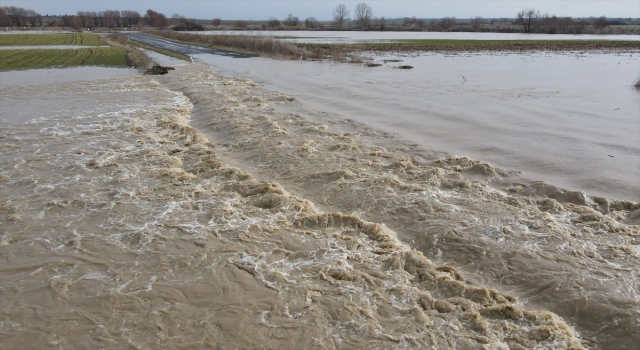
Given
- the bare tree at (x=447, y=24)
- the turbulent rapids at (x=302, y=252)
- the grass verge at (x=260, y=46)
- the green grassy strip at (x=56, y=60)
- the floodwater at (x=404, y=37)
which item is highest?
the bare tree at (x=447, y=24)

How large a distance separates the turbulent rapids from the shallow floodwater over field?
159 cm

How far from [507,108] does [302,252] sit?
13865 millimetres

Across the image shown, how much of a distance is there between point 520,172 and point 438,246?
4.38m

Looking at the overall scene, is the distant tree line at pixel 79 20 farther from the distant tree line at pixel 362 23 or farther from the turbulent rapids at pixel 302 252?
the turbulent rapids at pixel 302 252

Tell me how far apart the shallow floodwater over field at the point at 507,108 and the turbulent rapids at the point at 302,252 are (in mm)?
1589

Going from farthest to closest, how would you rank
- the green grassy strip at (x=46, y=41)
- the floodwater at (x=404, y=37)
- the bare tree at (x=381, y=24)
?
the bare tree at (x=381, y=24)
the floodwater at (x=404, y=37)
the green grassy strip at (x=46, y=41)

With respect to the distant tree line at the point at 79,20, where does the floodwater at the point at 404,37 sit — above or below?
below

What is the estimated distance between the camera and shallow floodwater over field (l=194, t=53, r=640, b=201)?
→ 35.9ft

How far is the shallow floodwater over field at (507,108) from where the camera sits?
1093 cm

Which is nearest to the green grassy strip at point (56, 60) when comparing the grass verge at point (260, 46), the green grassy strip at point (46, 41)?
the grass verge at point (260, 46)

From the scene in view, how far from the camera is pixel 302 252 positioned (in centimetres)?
710

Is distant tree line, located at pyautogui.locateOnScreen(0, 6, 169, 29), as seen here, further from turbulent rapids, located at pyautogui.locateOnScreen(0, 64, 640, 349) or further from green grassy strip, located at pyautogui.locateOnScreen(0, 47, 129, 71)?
turbulent rapids, located at pyautogui.locateOnScreen(0, 64, 640, 349)

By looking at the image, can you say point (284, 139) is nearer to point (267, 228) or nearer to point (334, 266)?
point (267, 228)

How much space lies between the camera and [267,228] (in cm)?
793
